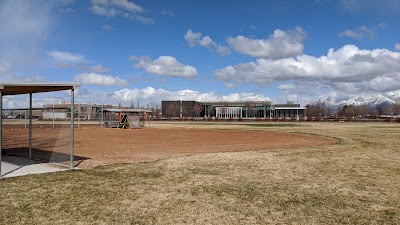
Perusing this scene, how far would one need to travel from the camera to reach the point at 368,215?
6.37 meters

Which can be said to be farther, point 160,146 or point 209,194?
point 160,146

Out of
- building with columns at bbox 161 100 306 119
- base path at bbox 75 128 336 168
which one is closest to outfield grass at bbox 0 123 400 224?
base path at bbox 75 128 336 168

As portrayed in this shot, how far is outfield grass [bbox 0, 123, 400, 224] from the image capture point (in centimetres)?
619

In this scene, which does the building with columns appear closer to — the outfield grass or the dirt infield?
the dirt infield

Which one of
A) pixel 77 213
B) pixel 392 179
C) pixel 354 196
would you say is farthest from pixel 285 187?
pixel 77 213

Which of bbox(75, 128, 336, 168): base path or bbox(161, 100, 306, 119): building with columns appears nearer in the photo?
bbox(75, 128, 336, 168): base path

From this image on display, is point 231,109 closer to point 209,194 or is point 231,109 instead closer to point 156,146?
point 156,146

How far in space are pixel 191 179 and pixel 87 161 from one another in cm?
490

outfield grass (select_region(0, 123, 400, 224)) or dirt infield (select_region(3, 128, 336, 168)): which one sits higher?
dirt infield (select_region(3, 128, 336, 168))

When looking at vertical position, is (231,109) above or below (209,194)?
above

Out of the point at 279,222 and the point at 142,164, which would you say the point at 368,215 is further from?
the point at 142,164

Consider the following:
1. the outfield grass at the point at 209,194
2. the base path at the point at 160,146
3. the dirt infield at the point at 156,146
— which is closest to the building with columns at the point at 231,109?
the dirt infield at the point at 156,146

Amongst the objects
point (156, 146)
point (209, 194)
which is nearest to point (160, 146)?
point (156, 146)

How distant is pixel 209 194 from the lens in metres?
7.76
